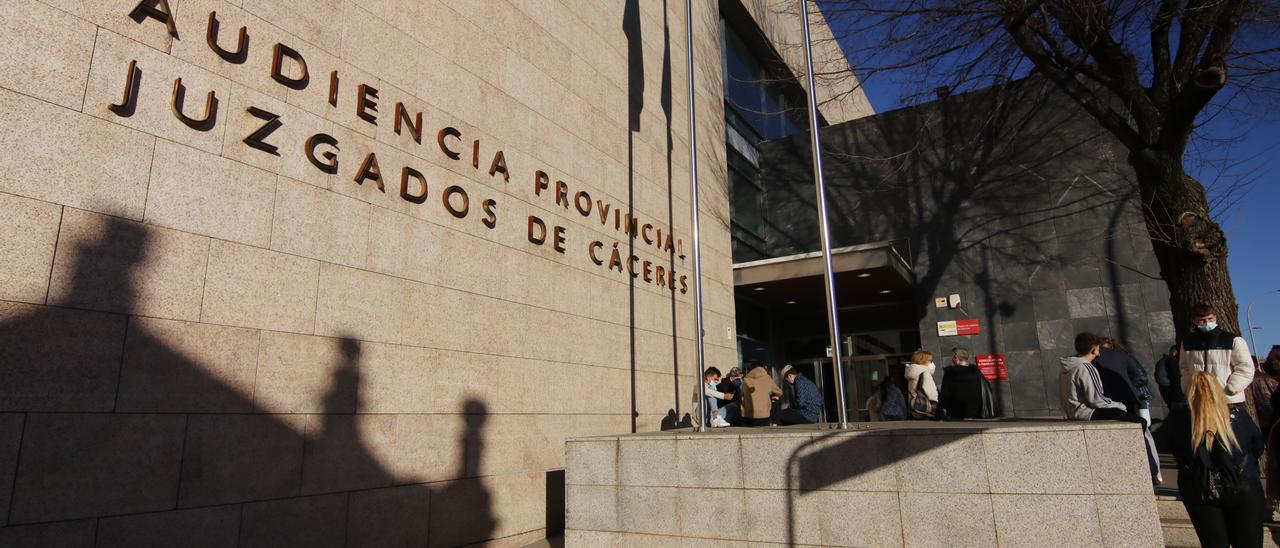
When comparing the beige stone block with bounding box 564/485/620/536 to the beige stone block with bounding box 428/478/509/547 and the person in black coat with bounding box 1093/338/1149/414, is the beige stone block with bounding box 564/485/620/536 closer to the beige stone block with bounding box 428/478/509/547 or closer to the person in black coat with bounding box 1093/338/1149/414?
the beige stone block with bounding box 428/478/509/547

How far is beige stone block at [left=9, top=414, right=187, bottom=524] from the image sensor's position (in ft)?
14.3

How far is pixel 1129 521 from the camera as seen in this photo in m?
4.80

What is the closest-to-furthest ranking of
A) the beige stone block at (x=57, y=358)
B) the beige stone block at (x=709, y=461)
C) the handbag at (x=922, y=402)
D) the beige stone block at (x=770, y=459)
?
the beige stone block at (x=57, y=358)
the beige stone block at (x=770, y=459)
the beige stone block at (x=709, y=461)
the handbag at (x=922, y=402)

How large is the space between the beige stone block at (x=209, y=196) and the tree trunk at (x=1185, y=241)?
1061 cm

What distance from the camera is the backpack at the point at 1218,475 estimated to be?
432cm

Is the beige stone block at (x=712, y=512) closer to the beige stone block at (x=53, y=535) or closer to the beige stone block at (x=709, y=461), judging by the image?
the beige stone block at (x=709, y=461)

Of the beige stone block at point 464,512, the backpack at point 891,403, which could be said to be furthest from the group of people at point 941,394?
the beige stone block at point 464,512

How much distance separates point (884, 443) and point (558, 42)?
7.34m

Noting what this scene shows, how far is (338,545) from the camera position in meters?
6.04

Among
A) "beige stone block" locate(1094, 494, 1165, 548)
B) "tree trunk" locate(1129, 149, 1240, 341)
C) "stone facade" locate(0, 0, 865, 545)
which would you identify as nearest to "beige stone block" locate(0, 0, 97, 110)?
"stone facade" locate(0, 0, 865, 545)

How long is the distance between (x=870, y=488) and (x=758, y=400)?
4.04 metres

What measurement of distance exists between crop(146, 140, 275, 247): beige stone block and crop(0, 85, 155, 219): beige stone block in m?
0.11

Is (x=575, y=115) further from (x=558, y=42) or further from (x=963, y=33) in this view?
(x=963, y=33)

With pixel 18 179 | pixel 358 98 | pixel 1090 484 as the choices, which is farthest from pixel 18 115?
pixel 1090 484
